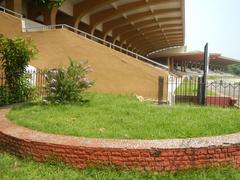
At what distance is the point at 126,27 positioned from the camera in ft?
129

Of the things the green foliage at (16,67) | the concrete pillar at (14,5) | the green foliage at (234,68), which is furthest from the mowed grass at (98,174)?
the green foliage at (234,68)

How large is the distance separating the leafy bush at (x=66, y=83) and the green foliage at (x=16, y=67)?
239 centimetres

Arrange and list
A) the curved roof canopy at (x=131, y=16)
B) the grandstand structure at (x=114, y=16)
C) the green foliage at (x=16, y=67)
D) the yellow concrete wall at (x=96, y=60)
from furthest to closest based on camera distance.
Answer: the curved roof canopy at (x=131, y=16) → the grandstand structure at (x=114, y=16) → the yellow concrete wall at (x=96, y=60) → the green foliage at (x=16, y=67)

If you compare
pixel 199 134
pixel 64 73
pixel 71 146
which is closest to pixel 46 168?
pixel 71 146

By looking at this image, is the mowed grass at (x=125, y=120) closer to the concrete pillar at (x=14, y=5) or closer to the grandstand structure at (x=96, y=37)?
the grandstand structure at (x=96, y=37)

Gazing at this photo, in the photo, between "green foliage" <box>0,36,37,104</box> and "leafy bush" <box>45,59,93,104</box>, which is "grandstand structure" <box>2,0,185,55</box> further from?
"leafy bush" <box>45,59,93,104</box>

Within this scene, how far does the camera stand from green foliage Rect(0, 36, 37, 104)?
1231 cm

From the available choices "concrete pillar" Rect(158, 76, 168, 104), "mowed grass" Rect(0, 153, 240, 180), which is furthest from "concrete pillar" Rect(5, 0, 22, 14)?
"mowed grass" Rect(0, 153, 240, 180)

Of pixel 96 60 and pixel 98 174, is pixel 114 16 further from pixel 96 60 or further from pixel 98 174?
pixel 98 174

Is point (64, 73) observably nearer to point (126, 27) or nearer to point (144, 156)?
point (144, 156)

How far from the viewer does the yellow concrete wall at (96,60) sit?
56.5 feet

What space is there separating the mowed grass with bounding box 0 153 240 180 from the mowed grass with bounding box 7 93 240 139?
2.94ft

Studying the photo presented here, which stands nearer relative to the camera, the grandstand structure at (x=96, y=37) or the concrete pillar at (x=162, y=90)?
the concrete pillar at (x=162, y=90)

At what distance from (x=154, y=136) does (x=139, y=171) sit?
94cm
